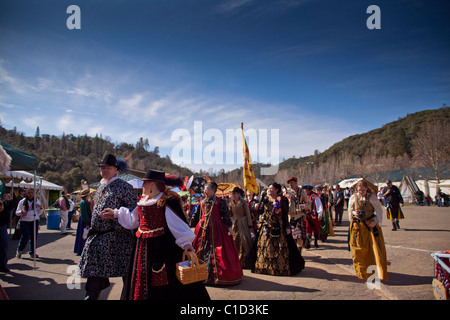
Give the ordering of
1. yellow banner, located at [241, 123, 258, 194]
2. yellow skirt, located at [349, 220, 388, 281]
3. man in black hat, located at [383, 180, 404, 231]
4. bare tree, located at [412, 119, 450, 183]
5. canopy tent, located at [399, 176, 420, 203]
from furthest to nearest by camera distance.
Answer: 1. bare tree, located at [412, 119, 450, 183]
2. canopy tent, located at [399, 176, 420, 203]
3. man in black hat, located at [383, 180, 404, 231]
4. yellow banner, located at [241, 123, 258, 194]
5. yellow skirt, located at [349, 220, 388, 281]

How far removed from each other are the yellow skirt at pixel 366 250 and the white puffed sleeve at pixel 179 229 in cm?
369

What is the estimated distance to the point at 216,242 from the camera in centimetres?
538

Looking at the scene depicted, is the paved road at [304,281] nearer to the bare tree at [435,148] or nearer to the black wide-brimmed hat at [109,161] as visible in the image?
the black wide-brimmed hat at [109,161]

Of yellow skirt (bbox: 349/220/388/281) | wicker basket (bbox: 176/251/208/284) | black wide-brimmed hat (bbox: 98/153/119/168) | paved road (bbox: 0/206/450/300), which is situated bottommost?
paved road (bbox: 0/206/450/300)

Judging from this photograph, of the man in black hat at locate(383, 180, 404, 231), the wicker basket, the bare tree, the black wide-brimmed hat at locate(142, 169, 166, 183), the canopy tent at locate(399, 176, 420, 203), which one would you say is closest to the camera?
the wicker basket

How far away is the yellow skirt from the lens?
4.93m

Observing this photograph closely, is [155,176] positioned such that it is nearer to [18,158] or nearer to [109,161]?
[109,161]

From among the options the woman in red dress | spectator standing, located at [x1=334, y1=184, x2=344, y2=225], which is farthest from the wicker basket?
spectator standing, located at [x1=334, y1=184, x2=344, y2=225]

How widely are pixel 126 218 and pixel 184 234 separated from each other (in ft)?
2.56

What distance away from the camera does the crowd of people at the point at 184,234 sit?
3.13 m

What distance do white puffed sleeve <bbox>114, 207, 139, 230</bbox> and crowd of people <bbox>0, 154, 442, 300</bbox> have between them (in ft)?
0.04

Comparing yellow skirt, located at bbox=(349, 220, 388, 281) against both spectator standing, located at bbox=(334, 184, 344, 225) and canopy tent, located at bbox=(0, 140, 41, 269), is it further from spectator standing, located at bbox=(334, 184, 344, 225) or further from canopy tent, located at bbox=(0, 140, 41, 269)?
spectator standing, located at bbox=(334, 184, 344, 225)
